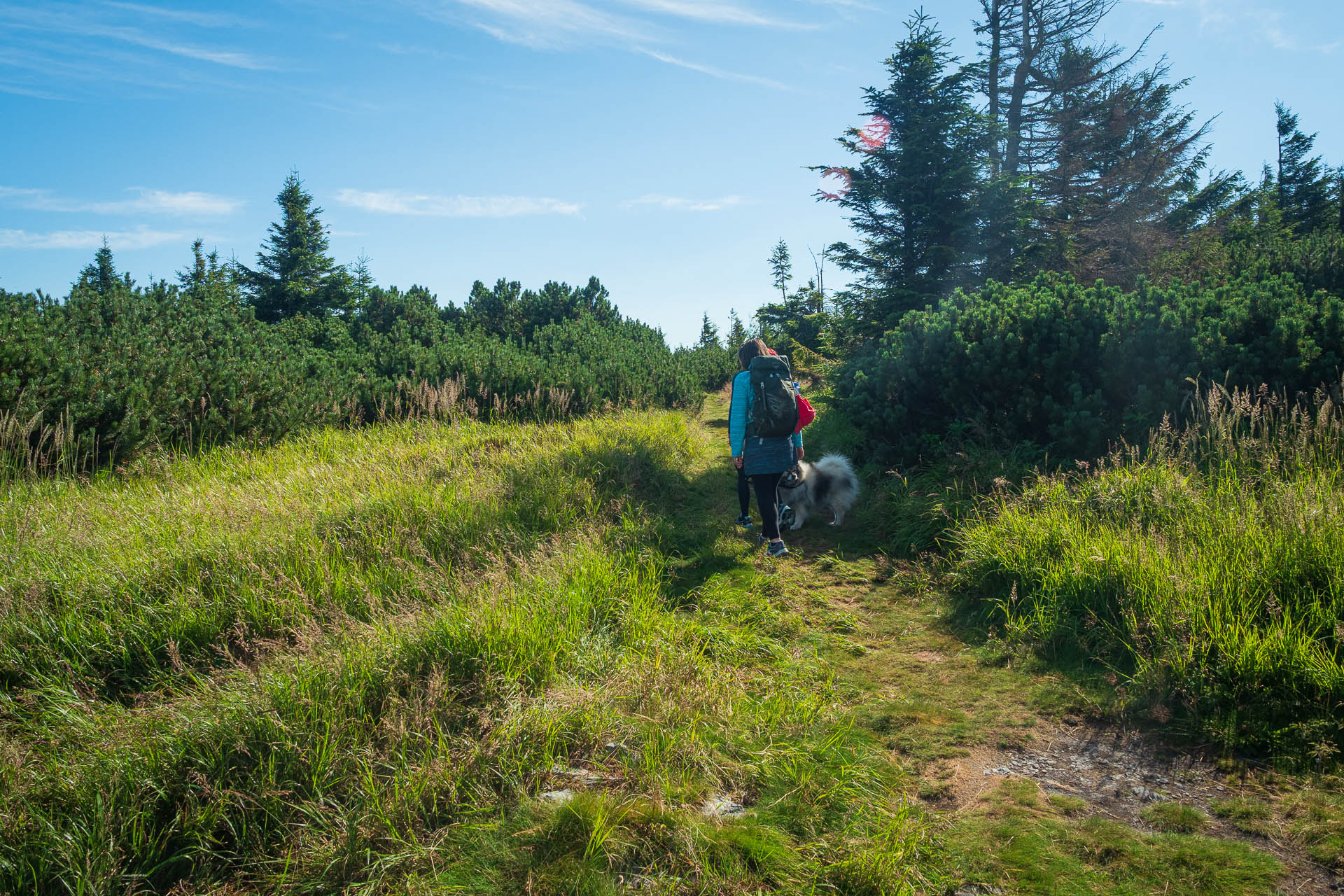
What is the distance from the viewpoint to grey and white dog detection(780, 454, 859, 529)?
24.1ft

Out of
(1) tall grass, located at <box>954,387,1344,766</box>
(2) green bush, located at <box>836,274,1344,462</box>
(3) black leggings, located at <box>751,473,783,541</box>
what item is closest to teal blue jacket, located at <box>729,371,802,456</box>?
(3) black leggings, located at <box>751,473,783,541</box>

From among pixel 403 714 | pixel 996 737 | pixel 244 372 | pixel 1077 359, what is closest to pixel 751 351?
pixel 1077 359

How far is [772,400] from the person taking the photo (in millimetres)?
6438

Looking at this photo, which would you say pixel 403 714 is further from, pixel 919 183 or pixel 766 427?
pixel 919 183

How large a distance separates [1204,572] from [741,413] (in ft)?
12.8

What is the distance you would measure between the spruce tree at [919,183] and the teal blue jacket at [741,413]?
632 cm

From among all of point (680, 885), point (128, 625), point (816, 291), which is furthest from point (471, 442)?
point (816, 291)

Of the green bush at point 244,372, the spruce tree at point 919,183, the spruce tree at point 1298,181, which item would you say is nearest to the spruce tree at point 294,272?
the green bush at point 244,372

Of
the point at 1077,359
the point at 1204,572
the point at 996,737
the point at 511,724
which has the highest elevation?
the point at 1077,359

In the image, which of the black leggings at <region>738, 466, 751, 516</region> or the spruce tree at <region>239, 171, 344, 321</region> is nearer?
the black leggings at <region>738, 466, 751, 516</region>

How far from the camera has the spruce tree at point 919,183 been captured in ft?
38.3

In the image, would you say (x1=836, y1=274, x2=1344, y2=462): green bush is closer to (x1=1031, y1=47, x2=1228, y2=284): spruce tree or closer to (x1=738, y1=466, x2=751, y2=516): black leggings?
(x1=738, y1=466, x2=751, y2=516): black leggings

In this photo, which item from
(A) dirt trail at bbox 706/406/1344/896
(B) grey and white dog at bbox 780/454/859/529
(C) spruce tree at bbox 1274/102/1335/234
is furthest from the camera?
(C) spruce tree at bbox 1274/102/1335/234

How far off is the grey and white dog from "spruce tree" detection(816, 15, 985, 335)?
5.60 m
